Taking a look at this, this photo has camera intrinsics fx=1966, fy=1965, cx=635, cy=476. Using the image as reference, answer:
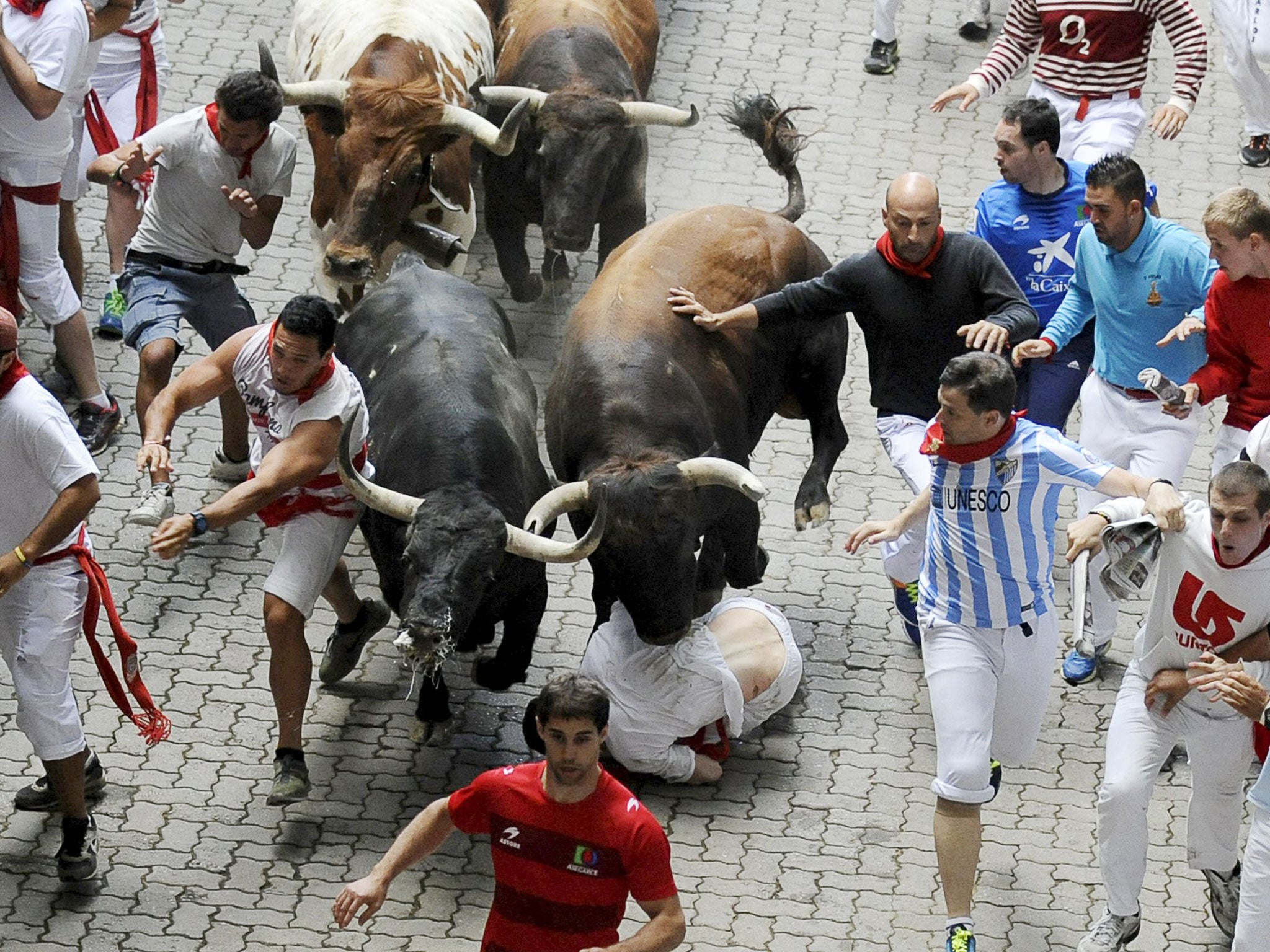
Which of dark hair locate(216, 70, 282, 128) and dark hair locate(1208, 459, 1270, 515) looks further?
dark hair locate(216, 70, 282, 128)

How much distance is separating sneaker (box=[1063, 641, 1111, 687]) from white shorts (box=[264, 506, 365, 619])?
3.24 meters

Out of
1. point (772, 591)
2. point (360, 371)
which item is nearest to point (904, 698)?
point (772, 591)

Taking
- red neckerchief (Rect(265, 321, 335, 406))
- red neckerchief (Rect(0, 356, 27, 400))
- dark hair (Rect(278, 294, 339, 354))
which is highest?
red neckerchief (Rect(0, 356, 27, 400))

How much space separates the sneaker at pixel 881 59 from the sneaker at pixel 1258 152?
2.48 metres

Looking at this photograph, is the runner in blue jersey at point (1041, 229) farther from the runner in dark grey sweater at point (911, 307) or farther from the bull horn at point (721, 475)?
the bull horn at point (721, 475)

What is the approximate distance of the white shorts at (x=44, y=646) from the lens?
692 cm

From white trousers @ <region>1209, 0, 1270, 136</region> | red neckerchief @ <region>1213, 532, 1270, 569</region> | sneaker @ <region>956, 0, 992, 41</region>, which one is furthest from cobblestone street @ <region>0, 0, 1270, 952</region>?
sneaker @ <region>956, 0, 992, 41</region>

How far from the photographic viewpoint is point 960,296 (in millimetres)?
8047

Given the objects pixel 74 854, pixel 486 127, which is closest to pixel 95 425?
pixel 486 127

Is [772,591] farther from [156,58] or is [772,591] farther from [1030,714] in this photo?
[156,58]

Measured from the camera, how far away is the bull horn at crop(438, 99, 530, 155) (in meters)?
9.84

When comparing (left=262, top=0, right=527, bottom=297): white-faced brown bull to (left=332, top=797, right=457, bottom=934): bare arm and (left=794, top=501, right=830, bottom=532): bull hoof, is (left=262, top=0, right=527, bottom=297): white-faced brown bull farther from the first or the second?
(left=332, top=797, right=457, bottom=934): bare arm

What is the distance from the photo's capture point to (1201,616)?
21.6 ft

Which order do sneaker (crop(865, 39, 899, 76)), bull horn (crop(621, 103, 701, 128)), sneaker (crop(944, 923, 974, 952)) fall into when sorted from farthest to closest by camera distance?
sneaker (crop(865, 39, 899, 76)) → bull horn (crop(621, 103, 701, 128)) → sneaker (crop(944, 923, 974, 952))
